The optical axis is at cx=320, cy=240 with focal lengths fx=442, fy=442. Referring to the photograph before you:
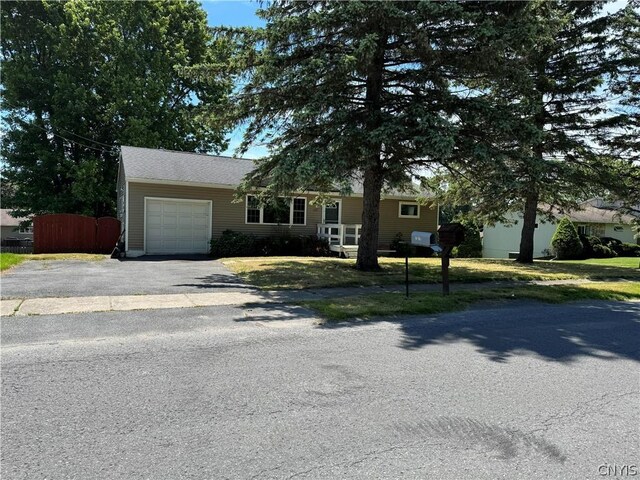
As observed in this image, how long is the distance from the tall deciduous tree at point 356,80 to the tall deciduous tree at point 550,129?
1.29 metres

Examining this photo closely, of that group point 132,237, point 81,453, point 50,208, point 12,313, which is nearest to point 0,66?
point 50,208

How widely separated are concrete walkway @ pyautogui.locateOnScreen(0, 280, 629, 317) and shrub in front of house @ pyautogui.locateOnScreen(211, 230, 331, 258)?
8.93 meters

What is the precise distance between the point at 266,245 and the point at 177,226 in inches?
149

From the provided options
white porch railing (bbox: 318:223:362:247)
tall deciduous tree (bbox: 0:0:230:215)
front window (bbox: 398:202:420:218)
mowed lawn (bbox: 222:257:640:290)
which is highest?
tall deciduous tree (bbox: 0:0:230:215)

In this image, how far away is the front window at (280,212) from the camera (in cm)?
1983

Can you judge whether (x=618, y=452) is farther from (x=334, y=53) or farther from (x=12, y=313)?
(x=334, y=53)

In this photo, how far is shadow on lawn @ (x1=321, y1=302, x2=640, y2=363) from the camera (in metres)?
5.73

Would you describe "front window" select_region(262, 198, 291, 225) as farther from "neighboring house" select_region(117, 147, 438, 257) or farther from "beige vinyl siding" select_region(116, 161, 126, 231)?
"beige vinyl siding" select_region(116, 161, 126, 231)

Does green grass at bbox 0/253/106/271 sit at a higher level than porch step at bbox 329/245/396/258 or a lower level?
lower

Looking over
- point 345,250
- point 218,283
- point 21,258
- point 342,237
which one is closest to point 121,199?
point 21,258

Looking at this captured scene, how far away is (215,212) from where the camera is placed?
62.5ft

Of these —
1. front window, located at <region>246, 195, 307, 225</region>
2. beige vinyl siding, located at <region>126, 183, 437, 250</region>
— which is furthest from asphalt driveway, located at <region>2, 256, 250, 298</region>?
front window, located at <region>246, 195, 307, 225</region>

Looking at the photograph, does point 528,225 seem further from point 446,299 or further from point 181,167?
point 181,167

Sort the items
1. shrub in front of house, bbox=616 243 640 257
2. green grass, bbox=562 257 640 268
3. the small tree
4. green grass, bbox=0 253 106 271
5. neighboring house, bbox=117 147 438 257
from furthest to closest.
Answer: shrub in front of house, bbox=616 243 640 257, the small tree, green grass, bbox=562 257 640 268, neighboring house, bbox=117 147 438 257, green grass, bbox=0 253 106 271
